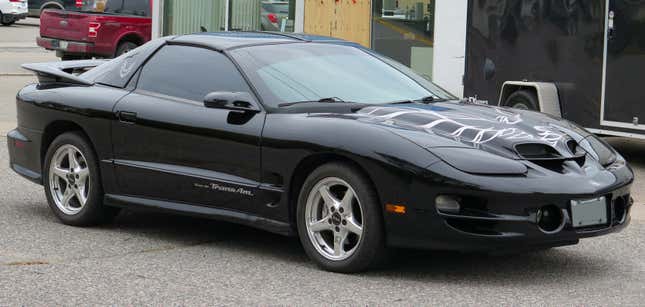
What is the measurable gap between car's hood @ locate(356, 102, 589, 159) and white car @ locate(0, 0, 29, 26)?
3356cm

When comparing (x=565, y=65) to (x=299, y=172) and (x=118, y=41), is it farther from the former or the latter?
(x=118, y=41)

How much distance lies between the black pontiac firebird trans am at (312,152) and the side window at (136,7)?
53.1ft

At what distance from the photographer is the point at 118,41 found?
24.3 meters

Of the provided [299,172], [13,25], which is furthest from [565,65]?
[13,25]

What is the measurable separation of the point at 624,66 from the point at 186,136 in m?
5.89

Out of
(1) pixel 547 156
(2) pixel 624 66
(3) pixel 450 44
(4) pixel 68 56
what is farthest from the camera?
(4) pixel 68 56

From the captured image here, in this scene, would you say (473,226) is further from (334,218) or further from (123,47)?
(123,47)

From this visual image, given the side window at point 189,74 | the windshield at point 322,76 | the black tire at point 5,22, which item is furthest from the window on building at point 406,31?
the black tire at point 5,22

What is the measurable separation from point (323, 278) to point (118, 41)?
18.4m

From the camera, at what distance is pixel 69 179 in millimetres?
8242

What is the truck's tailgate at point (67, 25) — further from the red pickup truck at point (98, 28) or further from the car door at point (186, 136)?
the car door at point (186, 136)

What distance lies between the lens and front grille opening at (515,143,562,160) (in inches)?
259

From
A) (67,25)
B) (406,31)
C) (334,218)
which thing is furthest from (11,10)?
(334,218)

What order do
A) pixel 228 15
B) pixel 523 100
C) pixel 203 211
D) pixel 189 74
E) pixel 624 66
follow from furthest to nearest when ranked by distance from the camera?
pixel 228 15 → pixel 523 100 → pixel 624 66 → pixel 189 74 → pixel 203 211
